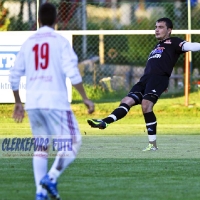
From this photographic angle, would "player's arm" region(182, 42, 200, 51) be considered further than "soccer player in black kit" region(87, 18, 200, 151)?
No

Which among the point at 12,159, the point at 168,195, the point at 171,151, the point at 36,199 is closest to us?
the point at 36,199

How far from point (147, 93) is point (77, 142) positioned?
494 cm

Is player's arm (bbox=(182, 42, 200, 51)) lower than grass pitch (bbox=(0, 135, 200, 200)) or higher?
higher

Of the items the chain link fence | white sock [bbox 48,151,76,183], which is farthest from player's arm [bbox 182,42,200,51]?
the chain link fence

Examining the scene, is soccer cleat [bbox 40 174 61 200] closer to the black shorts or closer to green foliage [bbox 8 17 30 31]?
the black shorts

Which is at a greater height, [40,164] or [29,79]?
[29,79]

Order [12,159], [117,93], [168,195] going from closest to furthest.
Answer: [168,195]
[12,159]
[117,93]

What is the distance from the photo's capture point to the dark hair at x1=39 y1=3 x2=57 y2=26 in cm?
759

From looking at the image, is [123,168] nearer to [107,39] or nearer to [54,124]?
[54,124]

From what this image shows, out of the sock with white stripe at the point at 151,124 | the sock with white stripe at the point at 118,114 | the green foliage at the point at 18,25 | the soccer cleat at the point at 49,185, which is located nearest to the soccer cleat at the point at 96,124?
the sock with white stripe at the point at 118,114

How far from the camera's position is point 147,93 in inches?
490

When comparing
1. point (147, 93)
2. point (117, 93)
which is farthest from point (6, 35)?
point (147, 93)

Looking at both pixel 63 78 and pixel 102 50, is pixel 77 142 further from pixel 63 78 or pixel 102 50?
pixel 102 50

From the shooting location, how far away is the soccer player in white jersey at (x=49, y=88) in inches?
294
